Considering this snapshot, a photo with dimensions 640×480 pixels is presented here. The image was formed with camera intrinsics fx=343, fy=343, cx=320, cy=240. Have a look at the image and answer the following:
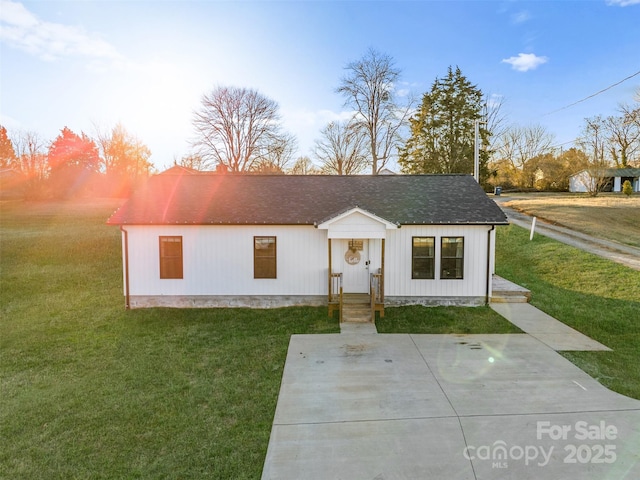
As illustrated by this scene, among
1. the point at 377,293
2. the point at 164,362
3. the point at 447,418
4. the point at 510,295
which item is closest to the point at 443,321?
the point at 377,293

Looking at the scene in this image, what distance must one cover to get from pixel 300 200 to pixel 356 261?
292cm

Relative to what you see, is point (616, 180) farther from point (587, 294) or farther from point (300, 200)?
point (300, 200)

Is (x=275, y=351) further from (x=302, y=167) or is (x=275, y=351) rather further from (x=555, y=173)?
(x=555, y=173)

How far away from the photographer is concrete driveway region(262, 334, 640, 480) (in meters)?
4.21

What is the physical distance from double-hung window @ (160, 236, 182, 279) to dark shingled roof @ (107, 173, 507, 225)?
2.21 feet

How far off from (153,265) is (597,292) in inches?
588

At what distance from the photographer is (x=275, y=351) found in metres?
7.72

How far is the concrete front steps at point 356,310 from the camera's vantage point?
977 cm

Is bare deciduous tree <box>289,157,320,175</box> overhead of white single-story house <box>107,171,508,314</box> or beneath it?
overhead

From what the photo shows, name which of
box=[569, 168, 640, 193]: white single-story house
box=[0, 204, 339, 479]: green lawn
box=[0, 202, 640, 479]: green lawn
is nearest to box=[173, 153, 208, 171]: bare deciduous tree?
box=[0, 202, 640, 479]: green lawn

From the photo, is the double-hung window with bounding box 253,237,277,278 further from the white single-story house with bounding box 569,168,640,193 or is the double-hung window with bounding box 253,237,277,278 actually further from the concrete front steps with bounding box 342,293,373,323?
the white single-story house with bounding box 569,168,640,193

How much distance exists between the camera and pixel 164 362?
723 cm

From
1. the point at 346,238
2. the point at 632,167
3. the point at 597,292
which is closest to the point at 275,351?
the point at 346,238

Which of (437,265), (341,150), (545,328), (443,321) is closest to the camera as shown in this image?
(545,328)
